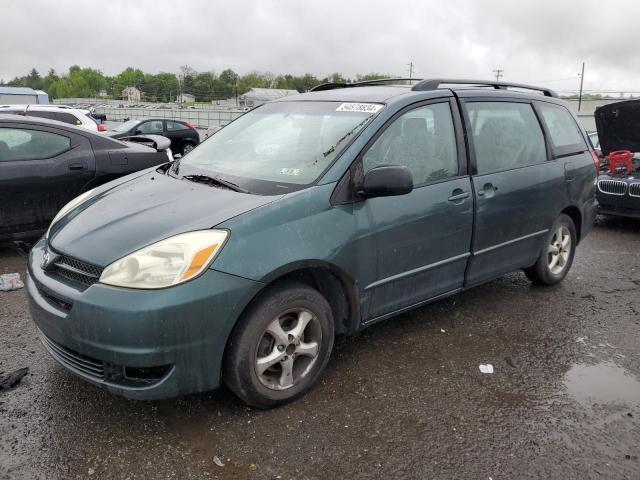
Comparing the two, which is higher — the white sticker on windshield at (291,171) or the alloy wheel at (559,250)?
the white sticker on windshield at (291,171)

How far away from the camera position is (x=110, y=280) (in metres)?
2.50

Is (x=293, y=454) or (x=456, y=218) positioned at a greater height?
(x=456, y=218)

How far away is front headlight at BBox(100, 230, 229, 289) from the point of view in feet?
8.08

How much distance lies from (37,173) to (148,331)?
3.82m

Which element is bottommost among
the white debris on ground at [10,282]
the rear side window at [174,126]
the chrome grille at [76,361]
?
the white debris on ground at [10,282]

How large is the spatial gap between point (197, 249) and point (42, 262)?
3.34 ft

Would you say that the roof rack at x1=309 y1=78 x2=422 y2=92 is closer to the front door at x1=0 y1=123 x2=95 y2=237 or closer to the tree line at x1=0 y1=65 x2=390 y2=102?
the front door at x1=0 y1=123 x2=95 y2=237

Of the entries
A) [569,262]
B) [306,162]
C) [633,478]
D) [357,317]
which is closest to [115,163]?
[306,162]

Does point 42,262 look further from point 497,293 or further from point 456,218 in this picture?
point 497,293

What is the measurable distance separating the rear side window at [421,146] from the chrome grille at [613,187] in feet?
Result: 16.5

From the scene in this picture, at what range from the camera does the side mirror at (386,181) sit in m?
2.99

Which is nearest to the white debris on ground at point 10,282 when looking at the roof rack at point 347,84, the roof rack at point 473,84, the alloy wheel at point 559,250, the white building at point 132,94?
the roof rack at point 347,84

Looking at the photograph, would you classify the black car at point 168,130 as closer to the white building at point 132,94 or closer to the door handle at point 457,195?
the door handle at point 457,195

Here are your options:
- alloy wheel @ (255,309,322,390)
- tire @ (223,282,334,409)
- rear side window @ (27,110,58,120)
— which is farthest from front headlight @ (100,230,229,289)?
rear side window @ (27,110,58,120)
